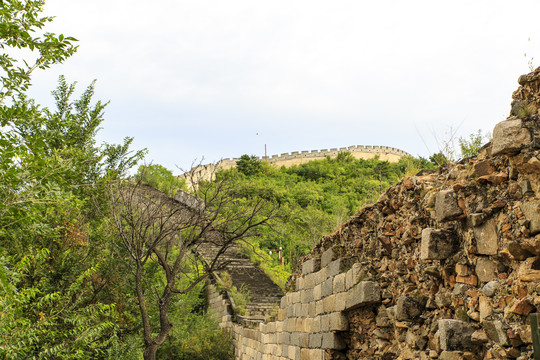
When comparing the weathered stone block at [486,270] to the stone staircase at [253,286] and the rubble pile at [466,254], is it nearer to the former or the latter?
the rubble pile at [466,254]

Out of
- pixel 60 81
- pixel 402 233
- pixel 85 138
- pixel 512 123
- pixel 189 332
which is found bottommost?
pixel 189 332

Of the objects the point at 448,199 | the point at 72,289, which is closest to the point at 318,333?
the point at 448,199

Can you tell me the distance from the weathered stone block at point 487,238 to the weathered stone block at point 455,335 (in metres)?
0.56

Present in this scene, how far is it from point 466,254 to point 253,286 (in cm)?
1521

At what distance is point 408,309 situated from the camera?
5.12 m

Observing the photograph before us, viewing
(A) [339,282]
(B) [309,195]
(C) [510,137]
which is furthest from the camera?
(B) [309,195]

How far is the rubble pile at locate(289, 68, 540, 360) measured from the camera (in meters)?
3.64

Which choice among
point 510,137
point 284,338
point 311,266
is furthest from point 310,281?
point 510,137

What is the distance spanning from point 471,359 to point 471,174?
1.36m

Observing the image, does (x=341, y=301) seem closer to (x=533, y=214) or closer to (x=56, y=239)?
(x=533, y=214)

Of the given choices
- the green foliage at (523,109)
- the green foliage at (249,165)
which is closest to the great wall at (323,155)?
the green foliage at (249,165)

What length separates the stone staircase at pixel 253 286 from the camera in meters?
16.8

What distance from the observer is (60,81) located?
16000 millimetres

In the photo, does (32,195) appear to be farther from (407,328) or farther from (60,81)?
(60,81)
